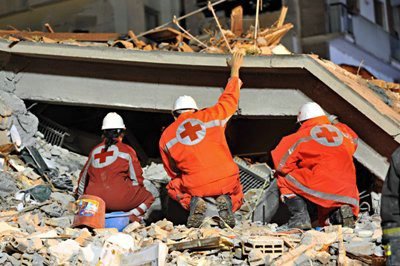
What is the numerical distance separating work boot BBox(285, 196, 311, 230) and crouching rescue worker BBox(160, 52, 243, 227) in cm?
66

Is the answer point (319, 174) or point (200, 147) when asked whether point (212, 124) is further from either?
point (319, 174)

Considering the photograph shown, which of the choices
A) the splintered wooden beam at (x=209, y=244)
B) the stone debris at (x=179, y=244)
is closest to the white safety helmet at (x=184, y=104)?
the stone debris at (x=179, y=244)

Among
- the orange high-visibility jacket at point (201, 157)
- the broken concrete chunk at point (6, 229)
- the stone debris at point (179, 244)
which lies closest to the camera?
the stone debris at point (179, 244)

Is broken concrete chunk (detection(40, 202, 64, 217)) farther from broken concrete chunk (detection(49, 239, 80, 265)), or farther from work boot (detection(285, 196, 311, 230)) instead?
work boot (detection(285, 196, 311, 230))

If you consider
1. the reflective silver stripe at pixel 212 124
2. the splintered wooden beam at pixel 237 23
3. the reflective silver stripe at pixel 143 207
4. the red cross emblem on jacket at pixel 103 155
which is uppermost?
the splintered wooden beam at pixel 237 23

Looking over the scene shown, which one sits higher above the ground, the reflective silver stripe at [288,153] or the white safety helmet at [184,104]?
the white safety helmet at [184,104]

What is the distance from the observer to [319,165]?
9516mm

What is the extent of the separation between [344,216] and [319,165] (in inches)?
26.8

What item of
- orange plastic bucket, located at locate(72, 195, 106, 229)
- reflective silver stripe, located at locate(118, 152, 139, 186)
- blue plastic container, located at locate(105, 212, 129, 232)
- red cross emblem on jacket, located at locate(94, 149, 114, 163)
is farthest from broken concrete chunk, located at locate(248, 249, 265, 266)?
red cross emblem on jacket, located at locate(94, 149, 114, 163)

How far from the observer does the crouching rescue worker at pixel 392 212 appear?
245 inches

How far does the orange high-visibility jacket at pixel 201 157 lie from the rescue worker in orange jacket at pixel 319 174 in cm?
67

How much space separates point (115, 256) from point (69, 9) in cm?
1809

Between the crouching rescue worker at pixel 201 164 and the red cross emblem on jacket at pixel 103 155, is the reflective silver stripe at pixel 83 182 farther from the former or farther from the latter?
the crouching rescue worker at pixel 201 164

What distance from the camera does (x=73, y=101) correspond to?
12.1m
